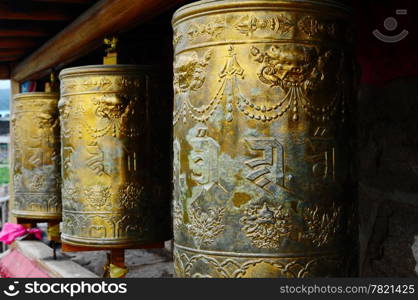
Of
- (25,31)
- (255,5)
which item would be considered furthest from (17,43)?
(255,5)

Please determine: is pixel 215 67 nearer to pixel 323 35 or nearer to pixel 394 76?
pixel 323 35

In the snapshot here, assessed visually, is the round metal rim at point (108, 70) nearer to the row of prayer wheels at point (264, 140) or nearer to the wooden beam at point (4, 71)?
the row of prayer wheels at point (264, 140)

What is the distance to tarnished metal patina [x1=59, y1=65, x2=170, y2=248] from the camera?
2.66 metres

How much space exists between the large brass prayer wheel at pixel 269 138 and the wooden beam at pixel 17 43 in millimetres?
2948

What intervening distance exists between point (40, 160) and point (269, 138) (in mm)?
2673

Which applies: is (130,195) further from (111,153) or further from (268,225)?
(268,225)

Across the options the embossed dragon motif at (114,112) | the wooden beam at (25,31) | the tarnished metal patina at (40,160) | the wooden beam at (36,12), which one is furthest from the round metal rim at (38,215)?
the embossed dragon motif at (114,112)

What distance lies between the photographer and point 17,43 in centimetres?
443

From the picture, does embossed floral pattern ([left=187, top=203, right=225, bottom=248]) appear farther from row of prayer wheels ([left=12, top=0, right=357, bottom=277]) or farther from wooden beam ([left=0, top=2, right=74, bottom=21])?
wooden beam ([left=0, top=2, right=74, bottom=21])

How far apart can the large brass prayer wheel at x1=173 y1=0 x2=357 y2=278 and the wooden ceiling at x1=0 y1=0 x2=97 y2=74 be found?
5.73ft

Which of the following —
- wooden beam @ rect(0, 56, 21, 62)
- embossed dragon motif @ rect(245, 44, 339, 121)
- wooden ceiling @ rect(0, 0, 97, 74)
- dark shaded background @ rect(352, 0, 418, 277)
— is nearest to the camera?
embossed dragon motif @ rect(245, 44, 339, 121)

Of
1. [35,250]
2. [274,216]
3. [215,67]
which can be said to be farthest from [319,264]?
[35,250]

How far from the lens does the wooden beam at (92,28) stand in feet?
8.86

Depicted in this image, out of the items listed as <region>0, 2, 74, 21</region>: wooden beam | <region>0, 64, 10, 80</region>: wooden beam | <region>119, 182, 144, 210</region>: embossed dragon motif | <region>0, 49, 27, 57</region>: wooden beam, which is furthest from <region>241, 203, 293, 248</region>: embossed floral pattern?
<region>0, 64, 10, 80</region>: wooden beam
